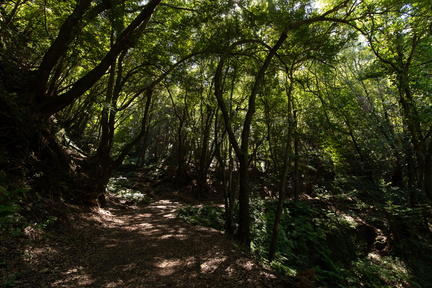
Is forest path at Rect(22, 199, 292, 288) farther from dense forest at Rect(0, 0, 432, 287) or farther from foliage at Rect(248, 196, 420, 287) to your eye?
foliage at Rect(248, 196, 420, 287)

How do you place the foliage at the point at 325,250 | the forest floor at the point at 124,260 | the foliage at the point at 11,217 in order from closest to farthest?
the forest floor at the point at 124,260
the foliage at the point at 11,217
the foliage at the point at 325,250

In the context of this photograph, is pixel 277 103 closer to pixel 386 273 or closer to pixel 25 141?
pixel 386 273

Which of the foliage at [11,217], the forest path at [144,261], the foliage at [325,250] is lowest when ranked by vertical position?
the foliage at [325,250]

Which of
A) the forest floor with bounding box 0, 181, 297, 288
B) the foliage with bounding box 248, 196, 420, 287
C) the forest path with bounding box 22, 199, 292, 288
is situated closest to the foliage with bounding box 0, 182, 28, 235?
the forest floor with bounding box 0, 181, 297, 288

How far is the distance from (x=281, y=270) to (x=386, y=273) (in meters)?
5.27

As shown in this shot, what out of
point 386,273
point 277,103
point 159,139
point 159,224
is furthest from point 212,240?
point 159,139

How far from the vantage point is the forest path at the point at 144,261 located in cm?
346

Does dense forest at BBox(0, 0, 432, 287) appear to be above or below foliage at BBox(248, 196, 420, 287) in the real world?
above

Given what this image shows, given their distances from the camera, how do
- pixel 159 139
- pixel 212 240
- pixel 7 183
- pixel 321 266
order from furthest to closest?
pixel 159 139
pixel 321 266
pixel 212 240
pixel 7 183

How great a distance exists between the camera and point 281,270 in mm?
5582

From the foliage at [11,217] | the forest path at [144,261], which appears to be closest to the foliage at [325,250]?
the forest path at [144,261]

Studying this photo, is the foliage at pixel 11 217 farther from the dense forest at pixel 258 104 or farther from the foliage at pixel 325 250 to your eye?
the foliage at pixel 325 250

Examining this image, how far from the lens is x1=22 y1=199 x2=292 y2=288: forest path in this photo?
11.3 ft

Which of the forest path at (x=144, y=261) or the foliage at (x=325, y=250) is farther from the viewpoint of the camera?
the foliage at (x=325, y=250)
